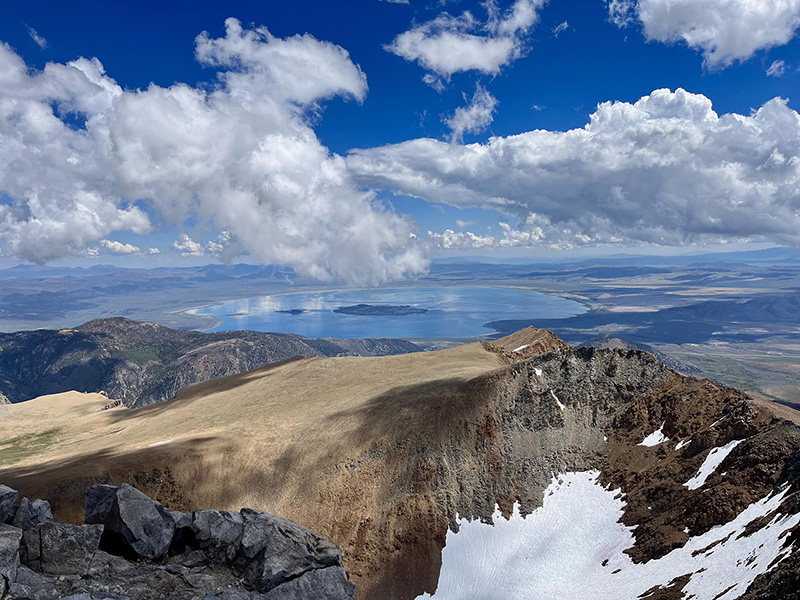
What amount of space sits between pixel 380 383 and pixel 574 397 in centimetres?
3399

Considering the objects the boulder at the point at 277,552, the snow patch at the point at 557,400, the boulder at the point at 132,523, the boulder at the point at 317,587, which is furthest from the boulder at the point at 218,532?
the snow patch at the point at 557,400

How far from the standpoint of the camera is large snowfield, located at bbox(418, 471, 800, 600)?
119ft

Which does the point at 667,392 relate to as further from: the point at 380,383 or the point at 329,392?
the point at 329,392

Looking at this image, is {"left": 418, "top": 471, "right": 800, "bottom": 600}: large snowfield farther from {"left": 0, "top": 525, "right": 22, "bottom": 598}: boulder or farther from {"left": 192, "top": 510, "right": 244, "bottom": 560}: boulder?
{"left": 0, "top": 525, "right": 22, "bottom": 598}: boulder

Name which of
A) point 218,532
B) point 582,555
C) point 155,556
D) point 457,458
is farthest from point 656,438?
point 155,556

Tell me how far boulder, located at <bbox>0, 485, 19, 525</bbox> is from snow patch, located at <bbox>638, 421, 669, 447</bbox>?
66.2 meters

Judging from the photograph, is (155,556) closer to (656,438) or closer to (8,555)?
(8,555)

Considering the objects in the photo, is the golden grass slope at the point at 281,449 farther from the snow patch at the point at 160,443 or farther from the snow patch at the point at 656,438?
the snow patch at the point at 656,438

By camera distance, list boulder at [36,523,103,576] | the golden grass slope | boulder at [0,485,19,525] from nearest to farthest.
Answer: boulder at [36,523,103,576]
boulder at [0,485,19,525]
the golden grass slope

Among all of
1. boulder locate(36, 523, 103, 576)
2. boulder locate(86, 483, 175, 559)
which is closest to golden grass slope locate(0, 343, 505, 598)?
boulder locate(86, 483, 175, 559)

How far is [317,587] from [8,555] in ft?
49.4

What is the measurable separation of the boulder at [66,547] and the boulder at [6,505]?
1.61 m

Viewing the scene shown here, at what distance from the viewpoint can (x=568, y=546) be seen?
2162 inches

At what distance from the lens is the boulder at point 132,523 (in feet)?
86.0
